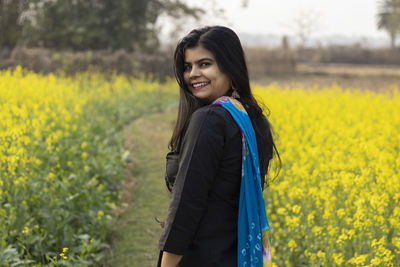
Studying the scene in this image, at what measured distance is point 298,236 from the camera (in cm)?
341

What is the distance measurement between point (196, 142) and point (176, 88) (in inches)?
632

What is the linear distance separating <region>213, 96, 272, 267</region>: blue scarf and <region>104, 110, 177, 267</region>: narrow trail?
0.72 meters

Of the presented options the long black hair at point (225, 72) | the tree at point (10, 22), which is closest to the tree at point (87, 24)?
the tree at point (10, 22)

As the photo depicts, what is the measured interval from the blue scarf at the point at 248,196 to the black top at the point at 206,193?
3cm

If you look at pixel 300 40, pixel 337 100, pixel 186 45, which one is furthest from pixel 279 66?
pixel 300 40

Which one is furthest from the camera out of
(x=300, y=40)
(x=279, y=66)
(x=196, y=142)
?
(x=300, y=40)

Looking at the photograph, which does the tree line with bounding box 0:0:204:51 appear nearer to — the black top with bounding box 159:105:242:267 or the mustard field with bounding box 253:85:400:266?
the mustard field with bounding box 253:85:400:266

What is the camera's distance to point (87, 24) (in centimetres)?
2128

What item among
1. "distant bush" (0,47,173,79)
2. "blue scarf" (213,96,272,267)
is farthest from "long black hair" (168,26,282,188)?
"distant bush" (0,47,173,79)

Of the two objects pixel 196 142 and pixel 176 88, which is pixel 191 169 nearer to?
pixel 196 142

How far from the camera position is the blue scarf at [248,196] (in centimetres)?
160

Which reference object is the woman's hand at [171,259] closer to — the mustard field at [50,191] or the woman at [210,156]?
the woman at [210,156]

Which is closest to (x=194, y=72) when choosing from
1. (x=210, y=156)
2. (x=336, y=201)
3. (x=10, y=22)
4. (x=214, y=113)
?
(x=214, y=113)

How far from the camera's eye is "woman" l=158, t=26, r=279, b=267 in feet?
5.03
